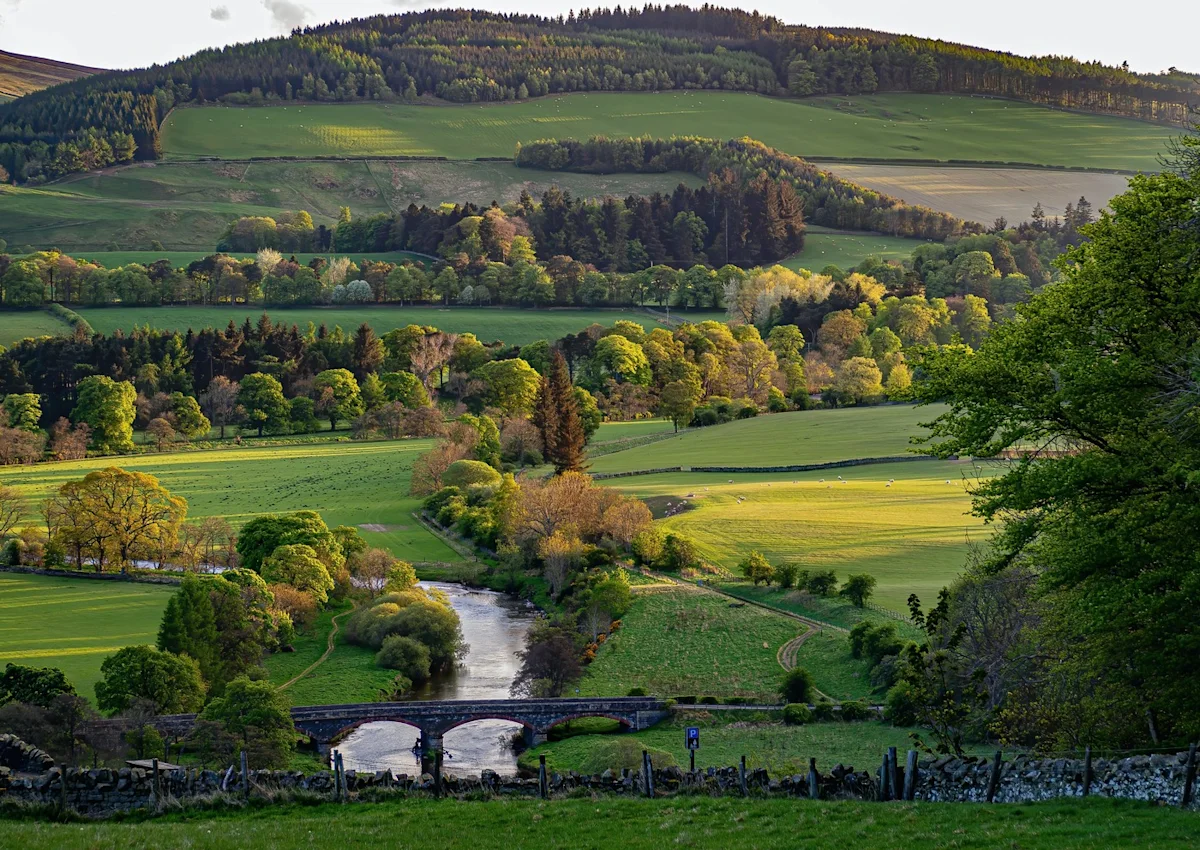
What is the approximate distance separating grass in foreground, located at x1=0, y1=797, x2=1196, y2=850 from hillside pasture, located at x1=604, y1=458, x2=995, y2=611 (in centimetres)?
4254

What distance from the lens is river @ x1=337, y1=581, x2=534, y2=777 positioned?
5331cm

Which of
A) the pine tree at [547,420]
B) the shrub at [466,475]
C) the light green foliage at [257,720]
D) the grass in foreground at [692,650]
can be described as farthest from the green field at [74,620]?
the pine tree at [547,420]

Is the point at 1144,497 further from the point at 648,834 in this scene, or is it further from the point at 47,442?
the point at 47,442

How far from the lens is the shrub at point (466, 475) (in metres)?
104

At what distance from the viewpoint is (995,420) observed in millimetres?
26234

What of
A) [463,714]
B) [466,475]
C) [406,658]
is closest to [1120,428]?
[463,714]

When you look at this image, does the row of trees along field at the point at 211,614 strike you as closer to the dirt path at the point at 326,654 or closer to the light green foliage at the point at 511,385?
the dirt path at the point at 326,654

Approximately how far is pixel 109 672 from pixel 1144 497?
43.4 meters

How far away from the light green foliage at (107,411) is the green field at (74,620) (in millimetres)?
46685

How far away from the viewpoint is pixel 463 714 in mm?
55875

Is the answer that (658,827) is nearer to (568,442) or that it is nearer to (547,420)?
(568,442)

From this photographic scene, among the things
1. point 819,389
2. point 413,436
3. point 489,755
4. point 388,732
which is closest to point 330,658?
point 388,732

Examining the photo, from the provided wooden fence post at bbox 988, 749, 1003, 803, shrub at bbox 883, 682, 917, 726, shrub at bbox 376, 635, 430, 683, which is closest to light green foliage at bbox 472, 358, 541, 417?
shrub at bbox 376, 635, 430, 683

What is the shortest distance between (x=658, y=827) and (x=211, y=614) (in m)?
43.3
